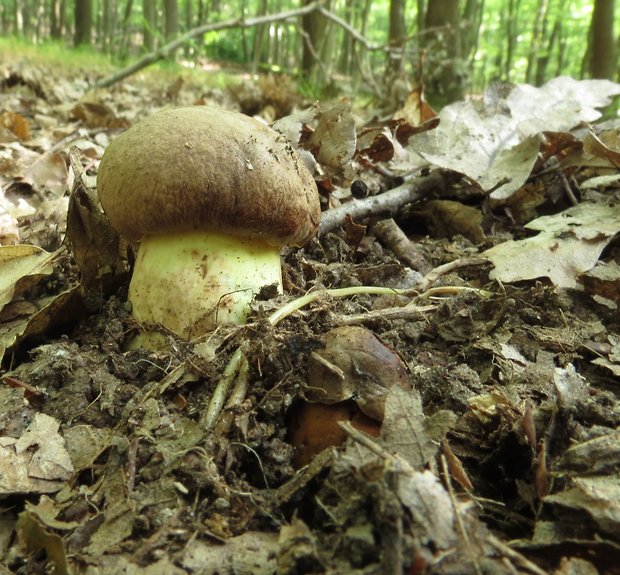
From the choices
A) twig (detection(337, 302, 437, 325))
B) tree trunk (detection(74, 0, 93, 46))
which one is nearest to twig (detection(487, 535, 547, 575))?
twig (detection(337, 302, 437, 325))

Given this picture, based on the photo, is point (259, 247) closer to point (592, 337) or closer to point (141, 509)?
point (141, 509)

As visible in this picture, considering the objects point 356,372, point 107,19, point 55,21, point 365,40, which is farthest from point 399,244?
point 55,21

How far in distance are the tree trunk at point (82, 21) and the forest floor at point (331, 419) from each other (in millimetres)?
17186

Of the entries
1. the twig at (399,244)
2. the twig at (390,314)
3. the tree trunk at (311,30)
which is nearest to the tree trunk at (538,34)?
the tree trunk at (311,30)

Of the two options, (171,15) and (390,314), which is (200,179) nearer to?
(390,314)

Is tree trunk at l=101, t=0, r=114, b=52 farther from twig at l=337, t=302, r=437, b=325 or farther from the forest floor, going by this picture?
twig at l=337, t=302, r=437, b=325

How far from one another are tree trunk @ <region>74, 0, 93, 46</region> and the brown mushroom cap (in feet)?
58.6

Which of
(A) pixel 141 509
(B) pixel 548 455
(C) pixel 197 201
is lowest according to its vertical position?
(A) pixel 141 509

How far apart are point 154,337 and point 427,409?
1032 mm

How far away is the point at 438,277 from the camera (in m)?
2.39

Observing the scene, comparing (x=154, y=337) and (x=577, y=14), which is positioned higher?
(x=577, y=14)

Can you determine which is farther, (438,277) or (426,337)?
(438,277)

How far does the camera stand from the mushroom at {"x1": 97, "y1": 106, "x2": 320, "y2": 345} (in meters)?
1.84

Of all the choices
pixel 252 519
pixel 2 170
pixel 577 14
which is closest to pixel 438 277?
Result: pixel 252 519
